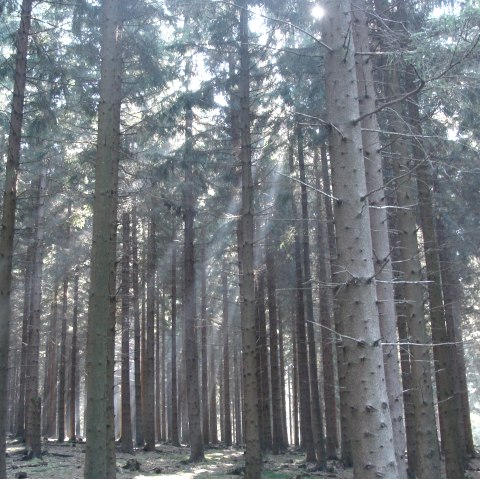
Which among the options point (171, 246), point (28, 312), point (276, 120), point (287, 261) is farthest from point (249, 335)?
point (28, 312)

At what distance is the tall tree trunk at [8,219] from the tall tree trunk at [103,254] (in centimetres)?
232

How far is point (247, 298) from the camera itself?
12680 mm

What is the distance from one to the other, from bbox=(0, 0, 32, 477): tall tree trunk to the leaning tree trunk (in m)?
7.53

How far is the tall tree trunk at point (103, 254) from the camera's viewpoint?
853 centimetres

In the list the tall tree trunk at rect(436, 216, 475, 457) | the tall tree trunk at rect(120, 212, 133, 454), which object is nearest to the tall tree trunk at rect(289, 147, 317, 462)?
the tall tree trunk at rect(436, 216, 475, 457)

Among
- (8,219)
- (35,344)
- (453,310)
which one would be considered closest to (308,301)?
(453,310)

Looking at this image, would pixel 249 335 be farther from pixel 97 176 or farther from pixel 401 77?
pixel 401 77

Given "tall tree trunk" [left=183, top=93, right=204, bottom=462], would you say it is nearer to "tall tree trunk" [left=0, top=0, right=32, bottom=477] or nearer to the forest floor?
the forest floor

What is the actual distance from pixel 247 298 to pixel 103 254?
4.45 meters

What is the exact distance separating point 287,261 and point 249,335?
903 cm

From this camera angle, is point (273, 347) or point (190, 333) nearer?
point (190, 333)

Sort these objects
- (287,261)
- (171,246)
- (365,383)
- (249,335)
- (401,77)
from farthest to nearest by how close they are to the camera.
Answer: (171,246) < (287,261) < (249,335) < (401,77) < (365,383)

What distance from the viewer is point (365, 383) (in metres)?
5.14

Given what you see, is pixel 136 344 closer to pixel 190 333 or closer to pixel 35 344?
pixel 190 333
